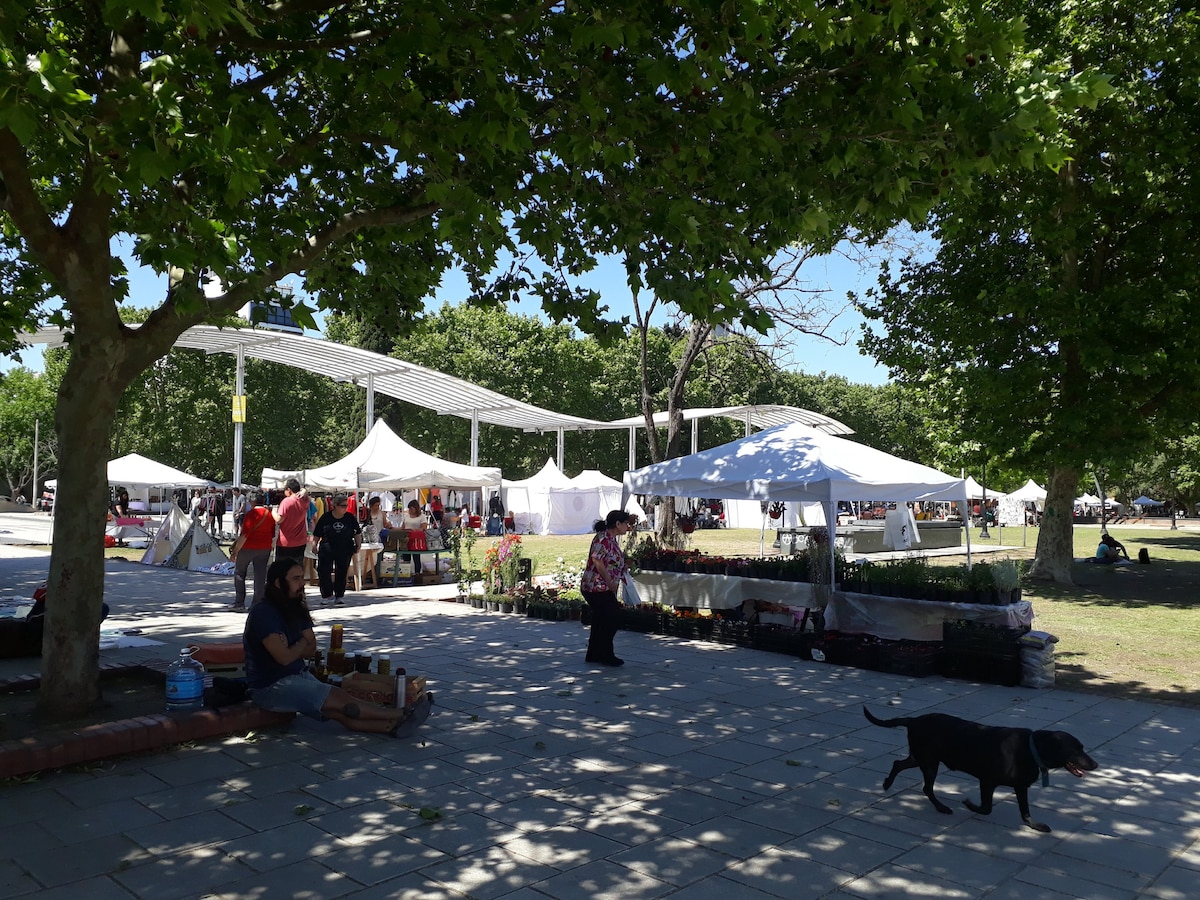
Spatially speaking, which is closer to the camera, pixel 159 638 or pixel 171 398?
pixel 159 638

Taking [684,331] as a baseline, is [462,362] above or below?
above

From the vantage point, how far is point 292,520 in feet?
39.9

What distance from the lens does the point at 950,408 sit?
57.8 ft

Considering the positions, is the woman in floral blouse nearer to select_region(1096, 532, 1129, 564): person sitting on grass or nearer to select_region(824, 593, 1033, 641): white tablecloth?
select_region(824, 593, 1033, 641): white tablecloth

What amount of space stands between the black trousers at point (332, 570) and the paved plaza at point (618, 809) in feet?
19.9

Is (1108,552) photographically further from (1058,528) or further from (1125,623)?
(1125,623)

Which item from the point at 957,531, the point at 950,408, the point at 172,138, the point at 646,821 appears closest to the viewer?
the point at 646,821

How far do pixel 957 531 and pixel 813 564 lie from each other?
20.3 meters

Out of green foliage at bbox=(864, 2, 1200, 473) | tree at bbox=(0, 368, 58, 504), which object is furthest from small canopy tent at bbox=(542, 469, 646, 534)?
tree at bbox=(0, 368, 58, 504)

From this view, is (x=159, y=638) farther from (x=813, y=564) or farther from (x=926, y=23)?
(x=926, y=23)

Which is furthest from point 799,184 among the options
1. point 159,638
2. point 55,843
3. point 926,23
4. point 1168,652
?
point 159,638

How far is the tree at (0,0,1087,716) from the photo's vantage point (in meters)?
5.88

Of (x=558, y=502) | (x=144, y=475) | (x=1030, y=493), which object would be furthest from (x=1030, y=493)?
(x=144, y=475)

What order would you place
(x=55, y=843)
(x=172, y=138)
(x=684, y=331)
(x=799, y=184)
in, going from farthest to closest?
(x=684, y=331)
(x=799, y=184)
(x=172, y=138)
(x=55, y=843)
